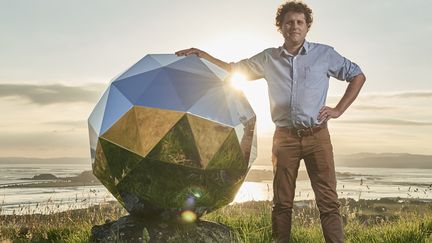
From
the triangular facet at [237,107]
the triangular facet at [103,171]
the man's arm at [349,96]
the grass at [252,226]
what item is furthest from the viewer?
the grass at [252,226]

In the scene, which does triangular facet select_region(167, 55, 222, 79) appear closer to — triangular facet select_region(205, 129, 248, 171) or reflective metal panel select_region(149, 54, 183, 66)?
reflective metal panel select_region(149, 54, 183, 66)

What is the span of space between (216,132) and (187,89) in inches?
22.0

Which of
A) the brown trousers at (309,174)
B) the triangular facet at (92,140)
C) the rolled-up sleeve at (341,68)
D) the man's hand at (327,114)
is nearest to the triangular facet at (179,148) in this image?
the triangular facet at (92,140)

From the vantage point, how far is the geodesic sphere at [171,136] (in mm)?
5418

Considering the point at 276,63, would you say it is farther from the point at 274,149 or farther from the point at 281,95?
the point at 274,149

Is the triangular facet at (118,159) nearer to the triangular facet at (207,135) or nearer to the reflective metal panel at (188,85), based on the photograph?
the triangular facet at (207,135)

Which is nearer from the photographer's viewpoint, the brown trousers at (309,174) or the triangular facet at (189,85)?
the triangular facet at (189,85)

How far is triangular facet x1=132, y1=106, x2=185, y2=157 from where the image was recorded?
5375 mm

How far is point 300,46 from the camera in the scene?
6.67 meters

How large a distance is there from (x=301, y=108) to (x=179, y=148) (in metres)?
1.75

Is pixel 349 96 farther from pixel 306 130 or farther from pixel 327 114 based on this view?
pixel 306 130

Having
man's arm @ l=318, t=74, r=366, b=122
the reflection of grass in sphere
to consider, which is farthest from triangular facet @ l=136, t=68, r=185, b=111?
man's arm @ l=318, t=74, r=366, b=122

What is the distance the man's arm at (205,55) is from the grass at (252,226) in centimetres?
220

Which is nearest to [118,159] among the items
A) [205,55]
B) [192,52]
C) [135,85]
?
[135,85]
